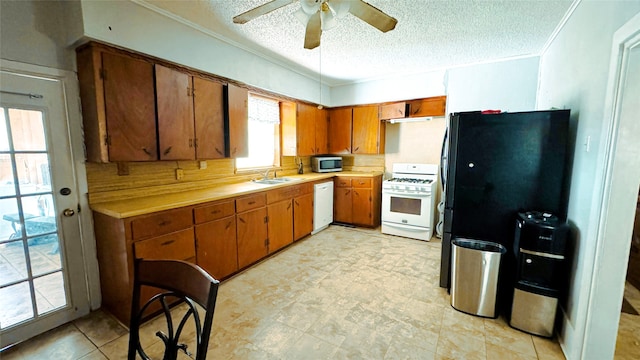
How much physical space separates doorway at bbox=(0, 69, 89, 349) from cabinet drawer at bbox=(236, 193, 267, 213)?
1.30 metres

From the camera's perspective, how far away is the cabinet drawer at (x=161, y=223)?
1972 mm

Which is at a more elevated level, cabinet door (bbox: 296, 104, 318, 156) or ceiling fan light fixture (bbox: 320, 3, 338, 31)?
ceiling fan light fixture (bbox: 320, 3, 338, 31)

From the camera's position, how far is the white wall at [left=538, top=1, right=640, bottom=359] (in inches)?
60.5

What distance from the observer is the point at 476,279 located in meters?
2.18

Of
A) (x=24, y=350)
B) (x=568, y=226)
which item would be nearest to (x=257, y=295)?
(x=24, y=350)

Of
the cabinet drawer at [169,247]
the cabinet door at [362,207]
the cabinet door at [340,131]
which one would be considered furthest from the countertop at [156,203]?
the cabinet door at [340,131]

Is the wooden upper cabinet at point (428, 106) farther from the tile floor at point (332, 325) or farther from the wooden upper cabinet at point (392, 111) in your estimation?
the tile floor at point (332, 325)

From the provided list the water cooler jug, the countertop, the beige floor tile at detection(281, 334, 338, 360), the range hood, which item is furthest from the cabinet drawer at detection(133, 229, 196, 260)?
the range hood

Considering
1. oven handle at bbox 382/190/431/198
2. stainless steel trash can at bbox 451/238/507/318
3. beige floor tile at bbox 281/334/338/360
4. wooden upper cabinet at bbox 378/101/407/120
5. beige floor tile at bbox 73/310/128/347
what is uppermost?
wooden upper cabinet at bbox 378/101/407/120

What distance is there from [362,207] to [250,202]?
2.15 m

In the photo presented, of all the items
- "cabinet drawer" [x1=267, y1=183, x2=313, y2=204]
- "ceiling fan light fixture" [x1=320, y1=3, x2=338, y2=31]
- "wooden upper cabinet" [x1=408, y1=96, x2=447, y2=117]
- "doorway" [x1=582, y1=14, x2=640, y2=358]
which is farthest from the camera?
"wooden upper cabinet" [x1=408, y1=96, x2=447, y2=117]

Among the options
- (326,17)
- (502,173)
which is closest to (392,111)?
(502,173)

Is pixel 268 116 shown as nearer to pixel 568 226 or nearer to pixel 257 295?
pixel 257 295

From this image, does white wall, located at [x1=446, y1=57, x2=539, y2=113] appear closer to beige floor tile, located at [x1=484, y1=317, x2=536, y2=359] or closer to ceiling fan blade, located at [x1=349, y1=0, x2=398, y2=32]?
ceiling fan blade, located at [x1=349, y1=0, x2=398, y2=32]
